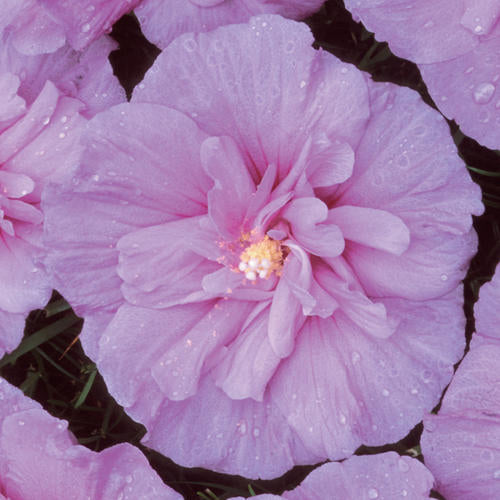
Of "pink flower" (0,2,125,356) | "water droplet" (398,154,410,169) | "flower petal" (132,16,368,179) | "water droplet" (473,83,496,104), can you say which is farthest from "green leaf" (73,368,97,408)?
"water droplet" (473,83,496,104)

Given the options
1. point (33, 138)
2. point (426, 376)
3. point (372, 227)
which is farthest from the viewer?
point (33, 138)

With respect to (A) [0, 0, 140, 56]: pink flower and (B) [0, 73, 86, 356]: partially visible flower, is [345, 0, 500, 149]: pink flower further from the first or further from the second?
(B) [0, 73, 86, 356]: partially visible flower

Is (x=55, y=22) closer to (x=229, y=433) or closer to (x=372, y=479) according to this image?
(x=229, y=433)

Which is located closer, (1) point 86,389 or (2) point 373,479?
(2) point 373,479

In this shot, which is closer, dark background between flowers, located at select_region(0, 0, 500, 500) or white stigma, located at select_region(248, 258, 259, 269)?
white stigma, located at select_region(248, 258, 259, 269)

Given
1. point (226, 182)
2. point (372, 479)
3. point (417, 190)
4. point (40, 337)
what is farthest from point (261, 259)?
point (40, 337)

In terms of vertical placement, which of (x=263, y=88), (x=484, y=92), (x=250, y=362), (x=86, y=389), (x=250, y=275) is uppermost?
(x=263, y=88)

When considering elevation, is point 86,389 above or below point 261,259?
below
